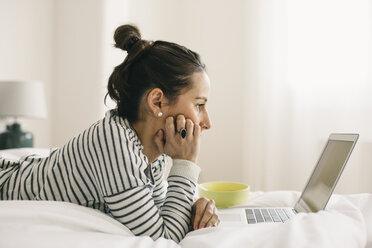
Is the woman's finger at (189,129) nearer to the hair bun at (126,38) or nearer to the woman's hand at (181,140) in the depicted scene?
the woman's hand at (181,140)

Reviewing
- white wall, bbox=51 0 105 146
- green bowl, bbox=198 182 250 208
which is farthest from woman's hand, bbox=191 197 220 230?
white wall, bbox=51 0 105 146

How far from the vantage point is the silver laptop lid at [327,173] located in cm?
91

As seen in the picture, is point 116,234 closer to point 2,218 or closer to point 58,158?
point 2,218

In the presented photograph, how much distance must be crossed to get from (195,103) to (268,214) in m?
0.37

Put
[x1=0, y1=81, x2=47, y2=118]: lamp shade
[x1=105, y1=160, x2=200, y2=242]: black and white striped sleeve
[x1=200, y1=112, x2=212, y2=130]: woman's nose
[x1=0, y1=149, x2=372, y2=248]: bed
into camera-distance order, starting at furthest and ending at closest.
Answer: [x1=0, y1=81, x2=47, y2=118]: lamp shade → [x1=200, y1=112, x2=212, y2=130]: woman's nose → [x1=105, y1=160, x2=200, y2=242]: black and white striped sleeve → [x1=0, y1=149, x2=372, y2=248]: bed

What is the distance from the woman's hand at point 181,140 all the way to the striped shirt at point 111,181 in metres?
0.03

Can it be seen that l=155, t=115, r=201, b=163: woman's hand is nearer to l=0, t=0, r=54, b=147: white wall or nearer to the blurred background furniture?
the blurred background furniture

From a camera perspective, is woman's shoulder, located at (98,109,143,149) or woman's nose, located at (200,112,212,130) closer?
woman's shoulder, located at (98,109,143,149)

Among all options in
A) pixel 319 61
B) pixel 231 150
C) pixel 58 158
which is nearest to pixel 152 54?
pixel 58 158

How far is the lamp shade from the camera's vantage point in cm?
214

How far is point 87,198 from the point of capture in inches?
34.2

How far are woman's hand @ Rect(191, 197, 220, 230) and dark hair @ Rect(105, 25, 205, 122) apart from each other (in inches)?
12.1

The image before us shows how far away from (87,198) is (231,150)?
7.00ft

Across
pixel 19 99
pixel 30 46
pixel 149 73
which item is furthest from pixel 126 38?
pixel 30 46
